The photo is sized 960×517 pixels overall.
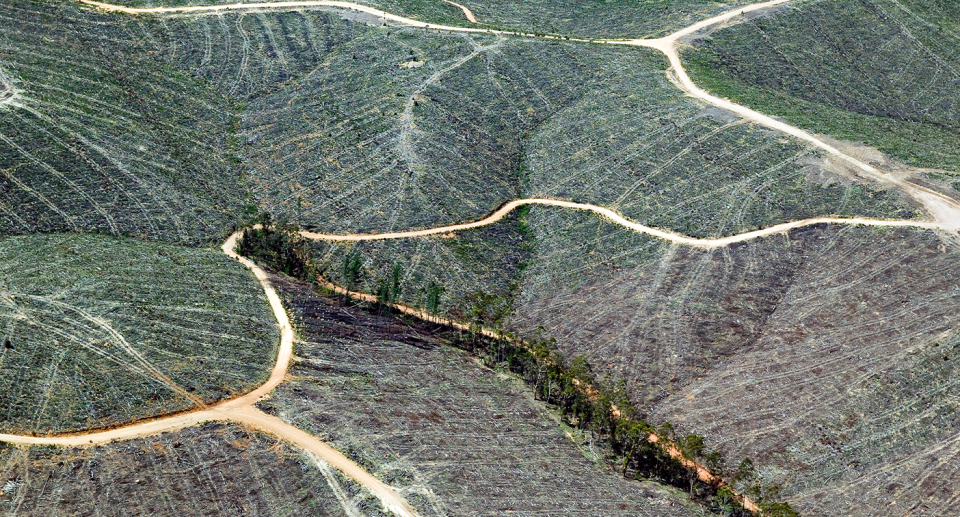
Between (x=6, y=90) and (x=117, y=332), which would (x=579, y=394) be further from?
(x=6, y=90)

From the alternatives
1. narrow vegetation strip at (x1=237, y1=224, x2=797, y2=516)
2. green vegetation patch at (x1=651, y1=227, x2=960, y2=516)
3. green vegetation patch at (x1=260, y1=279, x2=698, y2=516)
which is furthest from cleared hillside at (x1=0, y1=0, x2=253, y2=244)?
green vegetation patch at (x1=651, y1=227, x2=960, y2=516)

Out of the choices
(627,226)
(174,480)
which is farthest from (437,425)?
(627,226)

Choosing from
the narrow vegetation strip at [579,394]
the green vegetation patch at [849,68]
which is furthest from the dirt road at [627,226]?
the green vegetation patch at [849,68]

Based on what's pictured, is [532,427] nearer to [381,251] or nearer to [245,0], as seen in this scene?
[381,251]

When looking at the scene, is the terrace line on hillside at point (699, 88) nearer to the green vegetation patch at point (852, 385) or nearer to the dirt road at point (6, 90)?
the green vegetation patch at point (852, 385)

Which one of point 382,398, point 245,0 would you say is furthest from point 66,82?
point 382,398

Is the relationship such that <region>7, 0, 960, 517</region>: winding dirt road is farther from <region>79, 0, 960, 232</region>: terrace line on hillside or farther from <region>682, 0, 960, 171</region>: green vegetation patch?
<region>682, 0, 960, 171</region>: green vegetation patch
